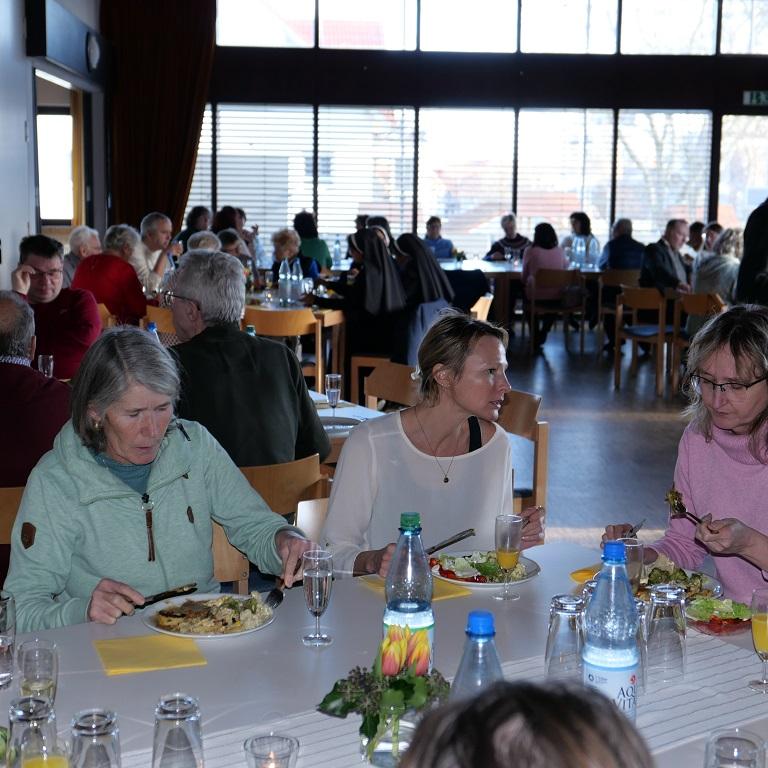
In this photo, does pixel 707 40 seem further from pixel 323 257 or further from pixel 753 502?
pixel 753 502

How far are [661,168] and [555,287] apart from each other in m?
3.61

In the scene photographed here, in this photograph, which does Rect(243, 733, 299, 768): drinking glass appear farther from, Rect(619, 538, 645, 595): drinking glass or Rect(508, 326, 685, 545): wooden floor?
Rect(508, 326, 685, 545): wooden floor

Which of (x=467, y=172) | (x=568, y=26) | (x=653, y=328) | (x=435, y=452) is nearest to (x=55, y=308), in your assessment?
(x=435, y=452)

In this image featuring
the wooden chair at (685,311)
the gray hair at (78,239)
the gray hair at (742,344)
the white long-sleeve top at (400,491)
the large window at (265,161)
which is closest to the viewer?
the gray hair at (742,344)

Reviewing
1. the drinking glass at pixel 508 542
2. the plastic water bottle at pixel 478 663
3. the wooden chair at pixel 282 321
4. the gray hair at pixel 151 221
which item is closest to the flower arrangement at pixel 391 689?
the plastic water bottle at pixel 478 663

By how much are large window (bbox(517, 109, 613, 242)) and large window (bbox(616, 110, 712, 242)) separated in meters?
0.23

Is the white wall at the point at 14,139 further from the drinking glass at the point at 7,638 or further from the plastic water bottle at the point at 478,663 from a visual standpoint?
the plastic water bottle at the point at 478,663

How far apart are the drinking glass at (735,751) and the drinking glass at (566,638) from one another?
380 millimetres

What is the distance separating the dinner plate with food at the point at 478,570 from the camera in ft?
7.73

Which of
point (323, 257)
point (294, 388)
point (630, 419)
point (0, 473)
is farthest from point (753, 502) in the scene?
point (323, 257)

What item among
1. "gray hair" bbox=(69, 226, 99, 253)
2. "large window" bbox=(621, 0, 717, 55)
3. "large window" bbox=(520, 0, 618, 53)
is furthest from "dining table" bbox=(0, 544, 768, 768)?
"large window" bbox=(621, 0, 717, 55)

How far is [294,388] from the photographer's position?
11.9 feet

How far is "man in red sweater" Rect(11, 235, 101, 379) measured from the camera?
18.3 ft

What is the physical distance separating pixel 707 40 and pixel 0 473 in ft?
41.1
